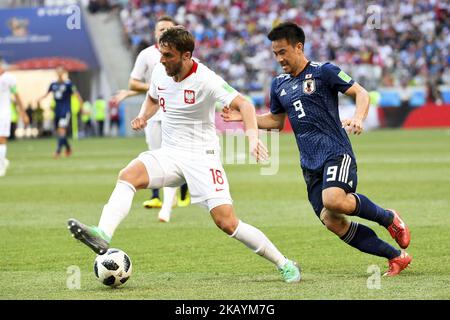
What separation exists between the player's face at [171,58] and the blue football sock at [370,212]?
187 centimetres

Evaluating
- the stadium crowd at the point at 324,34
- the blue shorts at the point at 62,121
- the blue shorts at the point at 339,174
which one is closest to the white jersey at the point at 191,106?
the blue shorts at the point at 339,174

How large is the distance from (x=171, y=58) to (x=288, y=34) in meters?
1.03

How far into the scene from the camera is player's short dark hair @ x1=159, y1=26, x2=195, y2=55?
855 cm

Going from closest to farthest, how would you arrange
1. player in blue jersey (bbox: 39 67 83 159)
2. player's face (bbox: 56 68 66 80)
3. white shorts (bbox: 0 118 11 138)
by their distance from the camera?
white shorts (bbox: 0 118 11 138), player's face (bbox: 56 68 66 80), player in blue jersey (bbox: 39 67 83 159)

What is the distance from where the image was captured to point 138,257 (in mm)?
10492

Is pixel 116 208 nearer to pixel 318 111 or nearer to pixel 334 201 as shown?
pixel 334 201

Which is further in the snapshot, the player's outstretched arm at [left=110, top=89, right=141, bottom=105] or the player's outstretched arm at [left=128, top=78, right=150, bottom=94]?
the player's outstretched arm at [left=128, top=78, right=150, bottom=94]

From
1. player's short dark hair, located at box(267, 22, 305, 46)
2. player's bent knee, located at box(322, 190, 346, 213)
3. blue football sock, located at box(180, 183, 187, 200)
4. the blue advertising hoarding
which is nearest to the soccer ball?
player's bent knee, located at box(322, 190, 346, 213)

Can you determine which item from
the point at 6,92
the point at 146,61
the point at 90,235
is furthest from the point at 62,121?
the point at 90,235

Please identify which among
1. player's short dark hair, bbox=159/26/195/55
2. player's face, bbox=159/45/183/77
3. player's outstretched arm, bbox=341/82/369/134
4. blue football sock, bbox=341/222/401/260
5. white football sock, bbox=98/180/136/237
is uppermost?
player's short dark hair, bbox=159/26/195/55

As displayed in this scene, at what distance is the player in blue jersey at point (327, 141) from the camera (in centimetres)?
873

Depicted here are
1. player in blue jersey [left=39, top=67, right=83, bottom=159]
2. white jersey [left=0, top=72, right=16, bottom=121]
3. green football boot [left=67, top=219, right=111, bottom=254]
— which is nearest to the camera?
green football boot [left=67, top=219, right=111, bottom=254]

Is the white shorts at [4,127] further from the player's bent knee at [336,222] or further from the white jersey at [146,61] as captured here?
the player's bent knee at [336,222]

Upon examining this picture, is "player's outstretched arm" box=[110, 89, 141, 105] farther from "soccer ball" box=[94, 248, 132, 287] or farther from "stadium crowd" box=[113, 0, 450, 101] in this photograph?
"stadium crowd" box=[113, 0, 450, 101]
